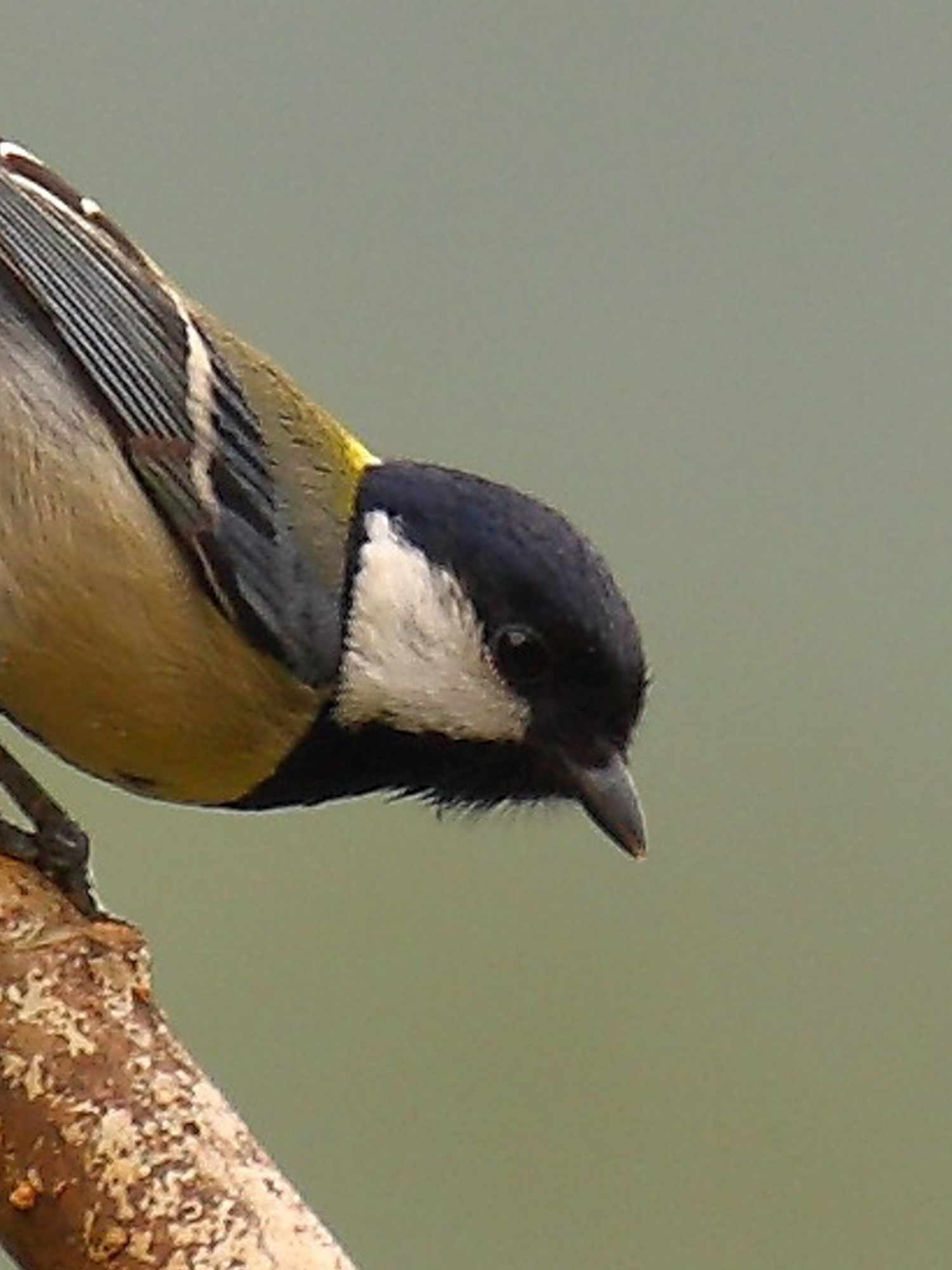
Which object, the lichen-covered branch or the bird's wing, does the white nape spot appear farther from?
the lichen-covered branch

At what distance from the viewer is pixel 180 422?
1.14 metres

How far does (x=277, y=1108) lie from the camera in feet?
6.37

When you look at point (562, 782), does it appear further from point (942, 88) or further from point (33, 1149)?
point (942, 88)

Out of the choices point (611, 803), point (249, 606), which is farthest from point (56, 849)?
point (611, 803)

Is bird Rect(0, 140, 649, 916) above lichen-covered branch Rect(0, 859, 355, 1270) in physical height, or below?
above

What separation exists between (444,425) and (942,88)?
0.53 metres

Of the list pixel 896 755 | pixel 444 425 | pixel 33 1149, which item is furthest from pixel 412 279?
pixel 33 1149

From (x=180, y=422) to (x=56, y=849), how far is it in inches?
9.4

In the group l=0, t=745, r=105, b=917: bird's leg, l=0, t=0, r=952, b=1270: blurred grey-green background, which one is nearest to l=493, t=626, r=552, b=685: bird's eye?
l=0, t=745, r=105, b=917: bird's leg

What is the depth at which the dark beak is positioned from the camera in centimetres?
113

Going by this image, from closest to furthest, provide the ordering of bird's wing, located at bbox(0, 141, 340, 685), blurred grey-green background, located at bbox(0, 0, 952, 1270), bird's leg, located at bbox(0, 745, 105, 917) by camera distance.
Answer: bird's leg, located at bbox(0, 745, 105, 917), bird's wing, located at bbox(0, 141, 340, 685), blurred grey-green background, located at bbox(0, 0, 952, 1270)

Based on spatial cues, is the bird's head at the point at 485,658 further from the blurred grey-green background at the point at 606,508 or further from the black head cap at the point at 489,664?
the blurred grey-green background at the point at 606,508

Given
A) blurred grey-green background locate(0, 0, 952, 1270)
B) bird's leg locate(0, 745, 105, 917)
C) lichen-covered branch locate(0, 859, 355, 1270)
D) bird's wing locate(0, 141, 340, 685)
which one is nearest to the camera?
lichen-covered branch locate(0, 859, 355, 1270)

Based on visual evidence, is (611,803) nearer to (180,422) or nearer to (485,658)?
(485,658)
